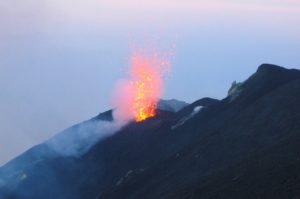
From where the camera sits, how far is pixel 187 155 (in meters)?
85.0

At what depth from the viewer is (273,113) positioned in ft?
274

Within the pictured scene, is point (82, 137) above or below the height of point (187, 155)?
above

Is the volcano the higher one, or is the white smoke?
the white smoke

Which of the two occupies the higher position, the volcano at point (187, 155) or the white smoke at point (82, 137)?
the white smoke at point (82, 137)

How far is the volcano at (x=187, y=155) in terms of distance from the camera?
6075 centimetres

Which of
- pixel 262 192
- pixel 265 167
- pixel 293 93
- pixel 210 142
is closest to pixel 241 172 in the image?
pixel 265 167

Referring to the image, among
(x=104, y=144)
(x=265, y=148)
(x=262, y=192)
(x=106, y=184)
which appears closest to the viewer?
(x=262, y=192)

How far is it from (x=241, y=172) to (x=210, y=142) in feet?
72.6

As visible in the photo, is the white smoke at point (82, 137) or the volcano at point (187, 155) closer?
the volcano at point (187, 155)

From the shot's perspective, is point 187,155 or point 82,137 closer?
point 187,155

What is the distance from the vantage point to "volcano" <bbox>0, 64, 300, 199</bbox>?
60.8 metres

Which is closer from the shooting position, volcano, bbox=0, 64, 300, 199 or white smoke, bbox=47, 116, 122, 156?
volcano, bbox=0, 64, 300, 199

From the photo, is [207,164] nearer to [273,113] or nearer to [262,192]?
[273,113]

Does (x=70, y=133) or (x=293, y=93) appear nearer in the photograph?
(x=293, y=93)
